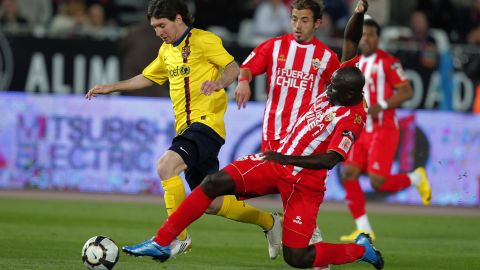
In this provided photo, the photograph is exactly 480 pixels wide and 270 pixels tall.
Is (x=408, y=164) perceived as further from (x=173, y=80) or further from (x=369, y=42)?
(x=173, y=80)

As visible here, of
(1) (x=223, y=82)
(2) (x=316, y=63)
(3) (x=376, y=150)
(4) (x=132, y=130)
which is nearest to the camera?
(1) (x=223, y=82)

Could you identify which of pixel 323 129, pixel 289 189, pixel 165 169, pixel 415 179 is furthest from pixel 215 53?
pixel 415 179

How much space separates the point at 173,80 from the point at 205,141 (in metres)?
0.64

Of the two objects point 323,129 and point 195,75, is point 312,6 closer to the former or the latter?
point 195,75

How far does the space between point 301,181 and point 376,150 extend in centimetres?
455

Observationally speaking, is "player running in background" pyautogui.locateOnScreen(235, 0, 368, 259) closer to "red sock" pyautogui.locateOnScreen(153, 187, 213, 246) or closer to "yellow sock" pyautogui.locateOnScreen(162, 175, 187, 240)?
"yellow sock" pyautogui.locateOnScreen(162, 175, 187, 240)

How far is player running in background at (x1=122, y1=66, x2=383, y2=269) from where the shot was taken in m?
7.79

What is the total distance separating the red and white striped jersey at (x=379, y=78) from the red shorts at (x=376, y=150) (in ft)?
0.30

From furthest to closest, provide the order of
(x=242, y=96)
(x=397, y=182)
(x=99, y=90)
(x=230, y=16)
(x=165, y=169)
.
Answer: (x=230, y=16), (x=397, y=182), (x=99, y=90), (x=165, y=169), (x=242, y=96)

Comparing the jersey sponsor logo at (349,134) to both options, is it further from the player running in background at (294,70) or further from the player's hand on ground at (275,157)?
the player running in background at (294,70)

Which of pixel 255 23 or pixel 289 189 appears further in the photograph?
pixel 255 23

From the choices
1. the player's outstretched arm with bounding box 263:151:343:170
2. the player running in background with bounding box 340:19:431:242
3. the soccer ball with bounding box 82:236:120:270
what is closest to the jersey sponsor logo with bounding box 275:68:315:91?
the player's outstretched arm with bounding box 263:151:343:170

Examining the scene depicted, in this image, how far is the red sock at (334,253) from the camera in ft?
26.0

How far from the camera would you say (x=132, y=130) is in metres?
16.2
